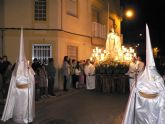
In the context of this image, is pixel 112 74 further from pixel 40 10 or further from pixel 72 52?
pixel 40 10

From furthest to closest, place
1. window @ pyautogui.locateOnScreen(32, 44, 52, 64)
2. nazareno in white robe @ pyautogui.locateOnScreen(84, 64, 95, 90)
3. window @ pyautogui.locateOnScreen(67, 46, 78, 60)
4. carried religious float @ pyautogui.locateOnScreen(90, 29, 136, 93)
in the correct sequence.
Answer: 1. window @ pyautogui.locateOnScreen(67, 46, 78, 60)
2. window @ pyautogui.locateOnScreen(32, 44, 52, 64)
3. nazareno in white robe @ pyautogui.locateOnScreen(84, 64, 95, 90)
4. carried religious float @ pyautogui.locateOnScreen(90, 29, 136, 93)

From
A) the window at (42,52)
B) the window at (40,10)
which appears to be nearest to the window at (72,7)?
the window at (40,10)

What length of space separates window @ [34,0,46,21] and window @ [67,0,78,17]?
2.01m

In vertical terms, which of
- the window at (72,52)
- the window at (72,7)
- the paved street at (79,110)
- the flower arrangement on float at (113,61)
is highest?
the window at (72,7)

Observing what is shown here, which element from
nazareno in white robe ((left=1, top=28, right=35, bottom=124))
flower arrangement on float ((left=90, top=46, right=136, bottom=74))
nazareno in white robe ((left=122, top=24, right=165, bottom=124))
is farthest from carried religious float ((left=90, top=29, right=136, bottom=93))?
nazareno in white robe ((left=122, top=24, right=165, bottom=124))

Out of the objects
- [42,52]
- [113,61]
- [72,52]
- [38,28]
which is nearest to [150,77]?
[113,61]

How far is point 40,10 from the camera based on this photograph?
23266 millimetres

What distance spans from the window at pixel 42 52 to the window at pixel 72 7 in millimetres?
3059

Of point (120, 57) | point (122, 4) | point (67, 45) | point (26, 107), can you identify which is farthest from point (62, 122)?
point (122, 4)

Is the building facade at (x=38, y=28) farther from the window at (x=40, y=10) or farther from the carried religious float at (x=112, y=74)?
the carried religious float at (x=112, y=74)

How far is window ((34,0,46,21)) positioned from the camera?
23219 mm

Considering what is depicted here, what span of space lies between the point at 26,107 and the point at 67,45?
43.6 ft

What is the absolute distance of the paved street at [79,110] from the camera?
11.9 metres

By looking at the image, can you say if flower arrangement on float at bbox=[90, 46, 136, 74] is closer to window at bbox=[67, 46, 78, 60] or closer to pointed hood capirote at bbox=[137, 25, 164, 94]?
window at bbox=[67, 46, 78, 60]
